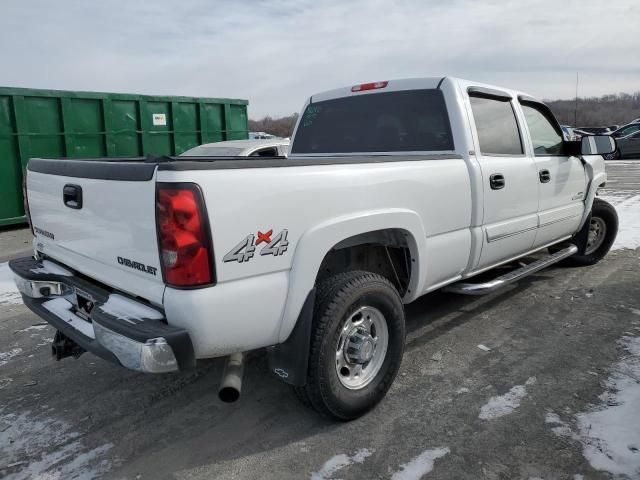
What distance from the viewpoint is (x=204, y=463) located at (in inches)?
106

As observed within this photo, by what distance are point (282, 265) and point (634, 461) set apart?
196cm

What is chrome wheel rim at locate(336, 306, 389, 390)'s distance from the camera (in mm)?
3008

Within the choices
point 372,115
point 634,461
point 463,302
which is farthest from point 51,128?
point 634,461

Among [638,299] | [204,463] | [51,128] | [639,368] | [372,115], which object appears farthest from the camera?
[51,128]

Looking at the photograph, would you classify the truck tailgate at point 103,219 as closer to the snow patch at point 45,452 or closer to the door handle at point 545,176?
the snow patch at point 45,452

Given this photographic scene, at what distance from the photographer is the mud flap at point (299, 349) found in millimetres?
2648

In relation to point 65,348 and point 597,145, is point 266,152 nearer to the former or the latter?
point 597,145

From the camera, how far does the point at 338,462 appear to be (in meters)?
2.66

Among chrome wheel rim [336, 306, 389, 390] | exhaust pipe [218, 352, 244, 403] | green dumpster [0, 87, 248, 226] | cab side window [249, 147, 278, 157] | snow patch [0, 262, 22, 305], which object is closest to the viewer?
exhaust pipe [218, 352, 244, 403]

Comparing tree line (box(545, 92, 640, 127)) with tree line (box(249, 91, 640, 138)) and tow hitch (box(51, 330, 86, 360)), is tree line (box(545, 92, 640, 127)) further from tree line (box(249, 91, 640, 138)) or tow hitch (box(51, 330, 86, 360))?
tow hitch (box(51, 330, 86, 360))

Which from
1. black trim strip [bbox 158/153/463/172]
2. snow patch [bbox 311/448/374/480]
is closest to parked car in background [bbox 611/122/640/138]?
black trim strip [bbox 158/153/463/172]

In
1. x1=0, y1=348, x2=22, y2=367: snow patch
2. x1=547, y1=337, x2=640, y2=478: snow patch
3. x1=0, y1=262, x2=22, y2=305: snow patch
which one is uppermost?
x1=547, y1=337, x2=640, y2=478: snow patch

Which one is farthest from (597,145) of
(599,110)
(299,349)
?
(599,110)

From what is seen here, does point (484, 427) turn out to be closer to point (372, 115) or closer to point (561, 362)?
point (561, 362)
